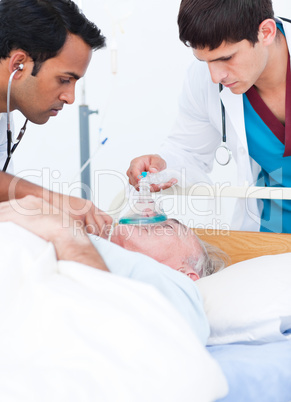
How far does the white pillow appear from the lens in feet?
4.06

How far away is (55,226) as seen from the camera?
1071mm

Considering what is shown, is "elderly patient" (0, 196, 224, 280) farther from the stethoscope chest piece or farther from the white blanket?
the stethoscope chest piece

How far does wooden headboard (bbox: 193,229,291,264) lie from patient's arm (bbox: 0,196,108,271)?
0.78 meters

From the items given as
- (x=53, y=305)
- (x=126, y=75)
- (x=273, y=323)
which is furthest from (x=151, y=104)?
(x=53, y=305)

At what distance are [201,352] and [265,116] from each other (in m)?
1.20

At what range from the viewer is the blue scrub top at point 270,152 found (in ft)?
5.84

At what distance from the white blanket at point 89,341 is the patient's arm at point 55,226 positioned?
0.23 feet

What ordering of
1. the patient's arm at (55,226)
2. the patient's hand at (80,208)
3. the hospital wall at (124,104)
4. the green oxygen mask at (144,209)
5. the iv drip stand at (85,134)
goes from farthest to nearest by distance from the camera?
the hospital wall at (124,104) → the iv drip stand at (85,134) → the green oxygen mask at (144,209) → the patient's hand at (80,208) → the patient's arm at (55,226)

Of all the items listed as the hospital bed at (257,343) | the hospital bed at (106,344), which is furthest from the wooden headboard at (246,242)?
the hospital bed at (106,344)

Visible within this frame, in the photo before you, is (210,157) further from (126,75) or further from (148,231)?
(126,75)

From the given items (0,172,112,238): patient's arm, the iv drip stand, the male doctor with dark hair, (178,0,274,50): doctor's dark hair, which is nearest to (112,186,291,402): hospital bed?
(0,172,112,238): patient's arm

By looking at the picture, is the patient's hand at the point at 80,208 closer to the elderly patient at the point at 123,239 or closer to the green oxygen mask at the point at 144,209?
the elderly patient at the point at 123,239

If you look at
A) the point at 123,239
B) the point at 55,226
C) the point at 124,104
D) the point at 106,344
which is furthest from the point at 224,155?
the point at 124,104

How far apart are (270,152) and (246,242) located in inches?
13.2
